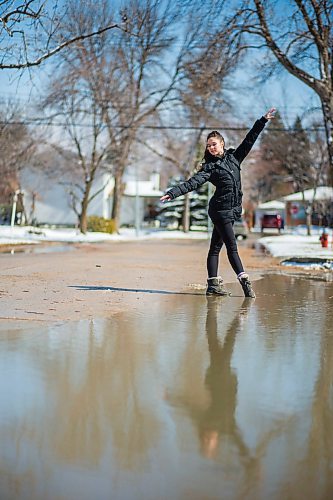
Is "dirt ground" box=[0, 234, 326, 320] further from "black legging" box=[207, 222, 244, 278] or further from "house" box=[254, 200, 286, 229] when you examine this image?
"house" box=[254, 200, 286, 229]

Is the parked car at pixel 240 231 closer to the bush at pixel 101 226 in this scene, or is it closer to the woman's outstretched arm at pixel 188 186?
the bush at pixel 101 226

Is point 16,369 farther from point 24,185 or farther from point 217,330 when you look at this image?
point 24,185

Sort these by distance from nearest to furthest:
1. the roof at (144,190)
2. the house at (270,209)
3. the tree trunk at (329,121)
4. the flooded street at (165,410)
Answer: the flooded street at (165,410)
the tree trunk at (329,121)
the roof at (144,190)
the house at (270,209)

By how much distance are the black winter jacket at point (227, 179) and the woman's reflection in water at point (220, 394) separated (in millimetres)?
1984

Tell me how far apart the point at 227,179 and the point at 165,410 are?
4619 millimetres

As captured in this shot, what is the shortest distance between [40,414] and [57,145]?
4190 cm

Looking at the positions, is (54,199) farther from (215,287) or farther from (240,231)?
(215,287)

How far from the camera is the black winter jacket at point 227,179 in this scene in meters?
7.58

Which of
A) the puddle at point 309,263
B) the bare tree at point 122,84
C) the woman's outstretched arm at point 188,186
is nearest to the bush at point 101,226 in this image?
the bare tree at point 122,84

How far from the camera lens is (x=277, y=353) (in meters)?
4.64

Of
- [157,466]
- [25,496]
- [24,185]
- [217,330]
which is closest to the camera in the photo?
[25,496]

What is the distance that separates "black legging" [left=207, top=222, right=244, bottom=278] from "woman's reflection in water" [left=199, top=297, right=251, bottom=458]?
1.78 metres

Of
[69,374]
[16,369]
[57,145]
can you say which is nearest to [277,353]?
[69,374]

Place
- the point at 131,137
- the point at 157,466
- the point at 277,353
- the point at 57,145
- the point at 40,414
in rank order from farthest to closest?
the point at 57,145, the point at 131,137, the point at 277,353, the point at 40,414, the point at 157,466
